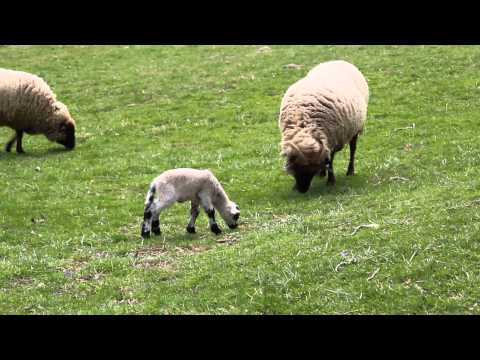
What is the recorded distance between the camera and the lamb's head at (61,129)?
2431 centimetres

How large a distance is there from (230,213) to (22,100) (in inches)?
452

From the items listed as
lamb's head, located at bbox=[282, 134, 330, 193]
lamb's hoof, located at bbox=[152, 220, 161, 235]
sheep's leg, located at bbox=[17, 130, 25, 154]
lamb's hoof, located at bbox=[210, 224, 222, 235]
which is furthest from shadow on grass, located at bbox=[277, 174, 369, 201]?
sheep's leg, located at bbox=[17, 130, 25, 154]

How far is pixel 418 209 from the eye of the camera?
13.3m

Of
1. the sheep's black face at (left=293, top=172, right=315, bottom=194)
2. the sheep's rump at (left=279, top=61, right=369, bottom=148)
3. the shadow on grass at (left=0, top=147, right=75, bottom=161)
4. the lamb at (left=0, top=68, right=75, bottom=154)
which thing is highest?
the sheep's rump at (left=279, top=61, right=369, bottom=148)

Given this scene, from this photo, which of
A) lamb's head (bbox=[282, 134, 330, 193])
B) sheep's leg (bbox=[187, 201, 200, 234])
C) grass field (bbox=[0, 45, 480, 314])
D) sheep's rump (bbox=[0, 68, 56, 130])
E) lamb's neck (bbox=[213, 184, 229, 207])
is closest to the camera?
grass field (bbox=[0, 45, 480, 314])

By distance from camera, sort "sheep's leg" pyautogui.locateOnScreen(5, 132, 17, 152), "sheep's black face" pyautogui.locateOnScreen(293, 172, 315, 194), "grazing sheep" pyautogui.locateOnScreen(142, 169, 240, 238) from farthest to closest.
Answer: "sheep's leg" pyautogui.locateOnScreen(5, 132, 17, 152) → "sheep's black face" pyautogui.locateOnScreen(293, 172, 315, 194) → "grazing sheep" pyautogui.locateOnScreen(142, 169, 240, 238)

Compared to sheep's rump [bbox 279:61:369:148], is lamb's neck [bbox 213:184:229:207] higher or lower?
lower

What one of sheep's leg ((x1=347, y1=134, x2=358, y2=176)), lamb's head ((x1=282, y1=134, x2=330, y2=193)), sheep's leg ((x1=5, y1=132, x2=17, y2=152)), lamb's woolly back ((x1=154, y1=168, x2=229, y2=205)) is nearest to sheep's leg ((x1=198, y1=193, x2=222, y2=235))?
lamb's woolly back ((x1=154, y1=168, x2=229, y2=205))

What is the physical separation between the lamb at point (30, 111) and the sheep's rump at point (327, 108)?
9423 mm

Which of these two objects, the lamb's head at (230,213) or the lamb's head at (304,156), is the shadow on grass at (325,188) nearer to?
the lamb's head at (304,156)

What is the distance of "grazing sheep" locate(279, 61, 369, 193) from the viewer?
1675 cm

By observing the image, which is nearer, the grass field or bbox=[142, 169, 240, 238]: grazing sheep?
the grass field

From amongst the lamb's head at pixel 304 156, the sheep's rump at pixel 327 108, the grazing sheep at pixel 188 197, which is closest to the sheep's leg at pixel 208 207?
the grazing sheep at pixel 188 197

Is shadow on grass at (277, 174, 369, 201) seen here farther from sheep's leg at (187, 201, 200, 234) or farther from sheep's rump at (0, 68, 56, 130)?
sheep's rump at (0, 68, 56, 130)
